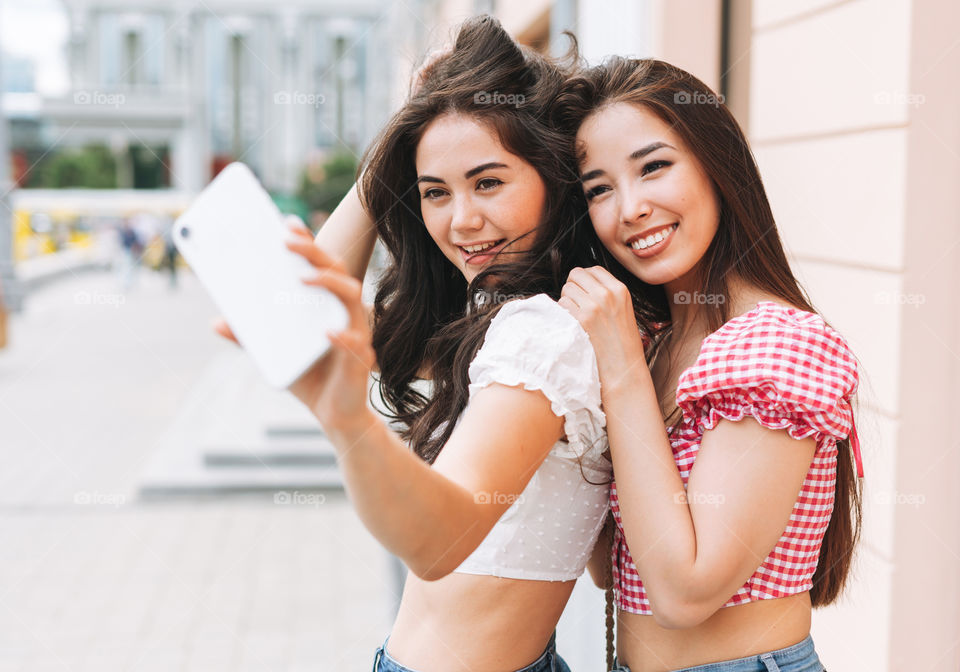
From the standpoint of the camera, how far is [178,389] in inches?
398

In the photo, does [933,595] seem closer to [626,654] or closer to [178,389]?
[626,654]

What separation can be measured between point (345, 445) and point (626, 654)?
0.80 meters

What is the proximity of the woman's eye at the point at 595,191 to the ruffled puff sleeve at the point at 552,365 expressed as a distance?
270 millimetres

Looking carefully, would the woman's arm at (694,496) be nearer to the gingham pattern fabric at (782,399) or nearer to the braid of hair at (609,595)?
the gingham pattern fabric at (782,399)

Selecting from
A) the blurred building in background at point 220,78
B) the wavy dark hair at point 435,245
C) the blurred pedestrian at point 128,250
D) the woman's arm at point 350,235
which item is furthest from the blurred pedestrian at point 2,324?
the blurred building in background at point 220,78

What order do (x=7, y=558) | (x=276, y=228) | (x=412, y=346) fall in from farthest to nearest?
(x=7, y=558), (x=412, y=346), (x=276, y=228)

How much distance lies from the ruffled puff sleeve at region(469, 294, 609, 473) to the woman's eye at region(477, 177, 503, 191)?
25 cm

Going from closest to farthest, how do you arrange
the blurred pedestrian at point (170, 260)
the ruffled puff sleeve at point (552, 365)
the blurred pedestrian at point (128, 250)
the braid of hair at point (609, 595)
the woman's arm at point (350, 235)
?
the ruffled puff sleeve at point (552, 365) → the braid of hair at point (609, 595) → the woman's arm at point (350, 235) → the blurred pedestrian at point (128, 250) → the blurred pedestrian at point (170, 260)

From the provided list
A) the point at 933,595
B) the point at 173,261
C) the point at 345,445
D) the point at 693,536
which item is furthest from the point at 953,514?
the point at 173,261

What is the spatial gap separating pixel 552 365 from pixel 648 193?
389mm

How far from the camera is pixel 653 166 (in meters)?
1.54

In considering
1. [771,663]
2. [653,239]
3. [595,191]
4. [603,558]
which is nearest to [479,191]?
[595,191]

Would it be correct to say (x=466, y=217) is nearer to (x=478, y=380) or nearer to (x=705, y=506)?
(x=478, y=380)

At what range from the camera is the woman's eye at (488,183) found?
1596 mm
